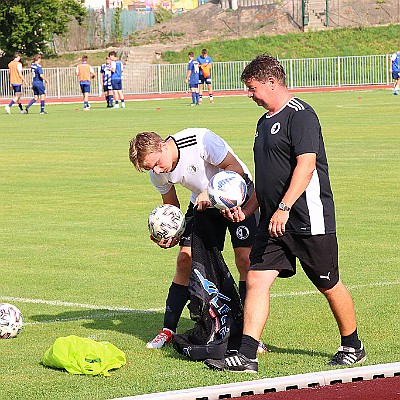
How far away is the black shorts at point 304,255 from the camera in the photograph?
6.98 m

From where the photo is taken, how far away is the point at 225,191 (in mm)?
7258

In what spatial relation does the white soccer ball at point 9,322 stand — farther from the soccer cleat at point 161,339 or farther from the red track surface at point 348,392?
the red track surface at point 348,392

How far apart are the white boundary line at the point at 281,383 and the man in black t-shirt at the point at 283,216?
0.32 meters

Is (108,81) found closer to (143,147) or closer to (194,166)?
(194,166)

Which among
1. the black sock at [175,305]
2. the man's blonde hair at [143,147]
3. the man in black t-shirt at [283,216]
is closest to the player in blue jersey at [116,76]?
the black sock at [175,305]

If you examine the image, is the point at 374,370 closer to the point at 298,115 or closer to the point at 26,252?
the point at 298,115

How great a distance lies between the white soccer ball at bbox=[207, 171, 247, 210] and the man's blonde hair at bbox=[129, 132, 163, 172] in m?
0.45

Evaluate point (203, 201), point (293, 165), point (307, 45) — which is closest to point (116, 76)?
point (307, 45)

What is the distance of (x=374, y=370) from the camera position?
6781mm

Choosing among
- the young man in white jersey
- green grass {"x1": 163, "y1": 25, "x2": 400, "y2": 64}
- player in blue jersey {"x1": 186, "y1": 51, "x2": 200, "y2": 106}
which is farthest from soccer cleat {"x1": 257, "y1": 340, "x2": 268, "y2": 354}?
green grass {"x1": 163, "y1": 25, "x2": 400, "y2": 64}

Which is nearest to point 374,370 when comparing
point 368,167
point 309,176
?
point 309,176

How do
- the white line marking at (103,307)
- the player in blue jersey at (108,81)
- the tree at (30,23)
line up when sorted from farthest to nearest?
the tree at (30,23) → the player in blue jersey at (108,81) → the white line marking at (103,307)

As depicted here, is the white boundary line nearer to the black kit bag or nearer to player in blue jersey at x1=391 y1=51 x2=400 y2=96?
the black kit bag

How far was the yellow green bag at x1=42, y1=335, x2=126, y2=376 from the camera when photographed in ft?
23.1
